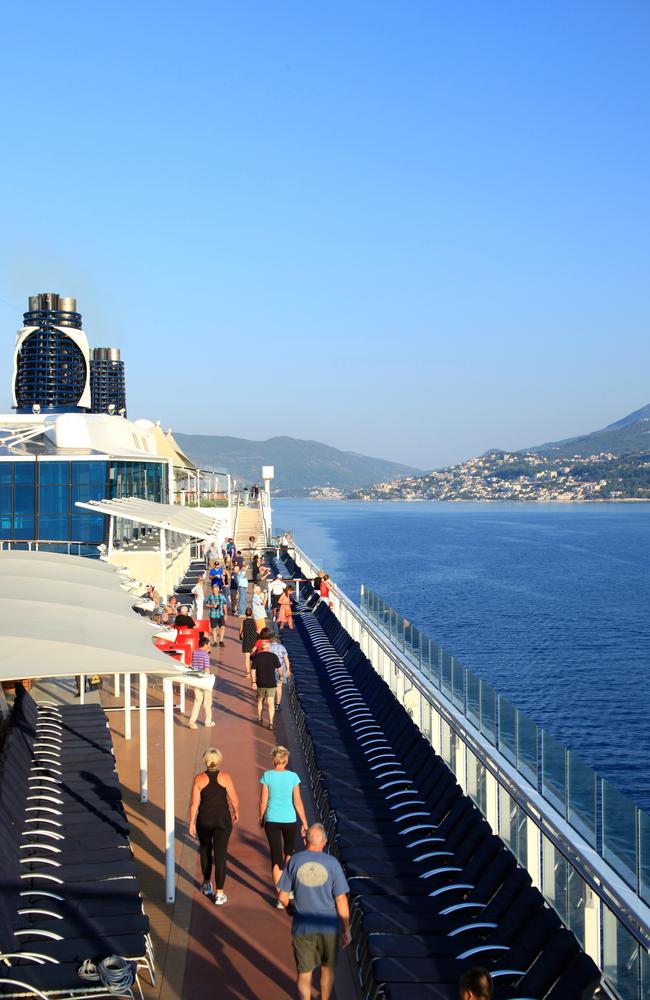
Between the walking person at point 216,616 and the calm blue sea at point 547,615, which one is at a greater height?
the walking person at point 216,616

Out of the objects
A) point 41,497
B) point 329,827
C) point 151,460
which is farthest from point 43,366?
point 329,827

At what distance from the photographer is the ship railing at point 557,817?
4.57m

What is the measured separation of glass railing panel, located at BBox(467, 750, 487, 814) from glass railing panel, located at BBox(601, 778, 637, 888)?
173 cm

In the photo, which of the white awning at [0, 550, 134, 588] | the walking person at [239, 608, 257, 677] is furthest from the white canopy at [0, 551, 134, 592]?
the walking person at [239, 608, 257, 677]

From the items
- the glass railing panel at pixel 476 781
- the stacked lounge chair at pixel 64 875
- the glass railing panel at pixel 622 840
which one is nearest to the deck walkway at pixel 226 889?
the stacked lounge chair at pixel 64 875

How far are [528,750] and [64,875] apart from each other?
3.12 metres

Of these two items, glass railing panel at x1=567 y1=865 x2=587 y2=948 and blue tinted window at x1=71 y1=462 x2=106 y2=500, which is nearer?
glass railing panel at x1=567 y1=865 x2=587 y2=948

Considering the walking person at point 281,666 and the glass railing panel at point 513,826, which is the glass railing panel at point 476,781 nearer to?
the glass railing panel at point 513,826

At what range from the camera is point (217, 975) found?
5.54 meters

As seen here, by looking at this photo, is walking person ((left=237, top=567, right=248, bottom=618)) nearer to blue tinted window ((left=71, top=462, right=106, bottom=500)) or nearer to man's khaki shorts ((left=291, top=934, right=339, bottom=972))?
blue tinted window ((left=71, top=462, right=106, bottom=500))

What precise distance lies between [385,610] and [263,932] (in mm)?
7487

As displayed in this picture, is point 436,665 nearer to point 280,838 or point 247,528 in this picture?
point 280,838

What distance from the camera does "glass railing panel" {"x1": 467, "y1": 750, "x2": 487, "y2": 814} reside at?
23.2 ft

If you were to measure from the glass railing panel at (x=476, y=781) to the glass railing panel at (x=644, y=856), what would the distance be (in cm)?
215
